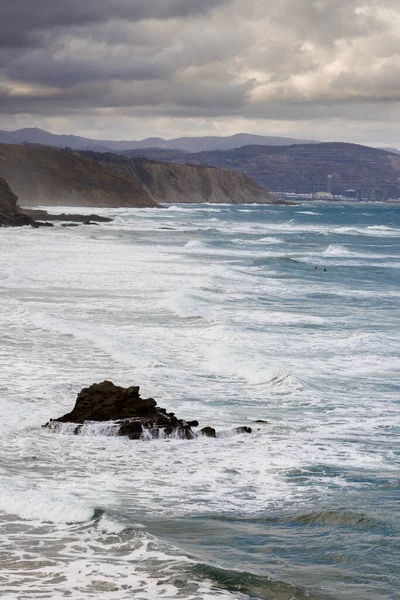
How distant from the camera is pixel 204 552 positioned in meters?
9.34

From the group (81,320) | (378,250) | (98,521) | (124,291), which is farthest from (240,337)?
(378,250)

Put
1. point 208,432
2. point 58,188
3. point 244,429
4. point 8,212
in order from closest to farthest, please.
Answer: point 208,432 < point 244,429 < point 8,212 < point 58,188

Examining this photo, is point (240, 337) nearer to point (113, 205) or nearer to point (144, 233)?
point (144, 233)

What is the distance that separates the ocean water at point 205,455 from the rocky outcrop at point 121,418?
201 millimetres

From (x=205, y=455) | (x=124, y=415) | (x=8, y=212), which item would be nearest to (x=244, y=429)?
(x=205, y=455)

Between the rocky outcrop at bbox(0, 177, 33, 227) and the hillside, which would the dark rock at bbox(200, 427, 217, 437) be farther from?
the hillside

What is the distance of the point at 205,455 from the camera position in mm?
13211

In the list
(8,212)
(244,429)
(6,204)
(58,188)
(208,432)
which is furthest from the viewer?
(58,188)

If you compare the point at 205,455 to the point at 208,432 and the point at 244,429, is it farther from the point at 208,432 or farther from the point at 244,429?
the point at 244,429

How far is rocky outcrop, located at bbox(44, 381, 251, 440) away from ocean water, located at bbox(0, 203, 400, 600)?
201 millimetres

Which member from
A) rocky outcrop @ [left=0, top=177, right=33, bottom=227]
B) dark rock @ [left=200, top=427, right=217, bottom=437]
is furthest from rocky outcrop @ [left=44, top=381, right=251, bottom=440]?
rocky outcrop @ [left=0, top=177, right=33, bottom=227]

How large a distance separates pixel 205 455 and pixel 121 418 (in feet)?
6.00

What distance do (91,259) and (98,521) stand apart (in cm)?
3901

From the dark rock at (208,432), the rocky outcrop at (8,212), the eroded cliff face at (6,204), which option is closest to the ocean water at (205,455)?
the dark rock at (208,432)
